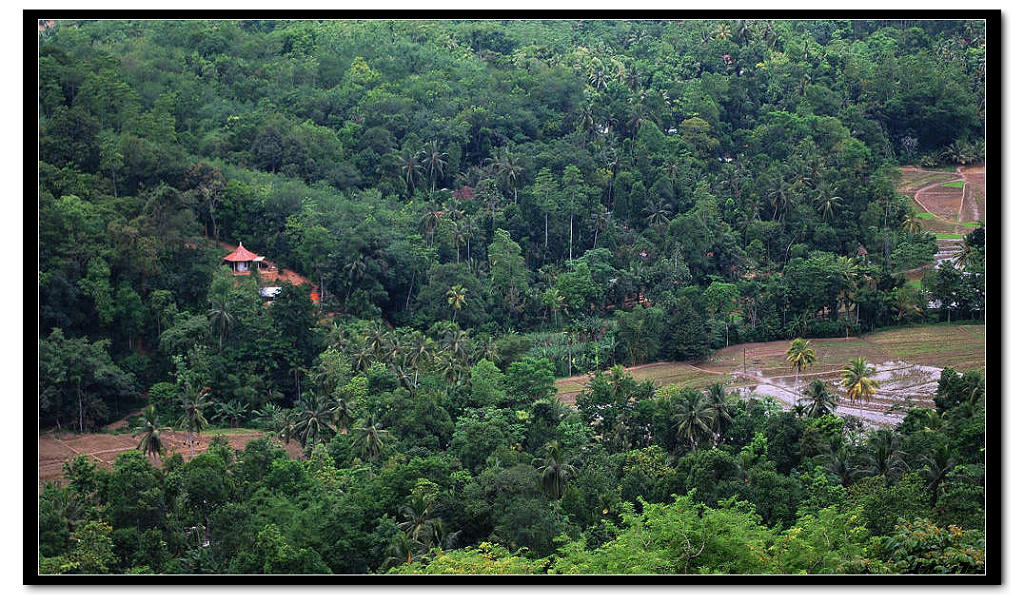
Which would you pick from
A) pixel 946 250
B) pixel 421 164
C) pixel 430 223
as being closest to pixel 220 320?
pixel 430 223

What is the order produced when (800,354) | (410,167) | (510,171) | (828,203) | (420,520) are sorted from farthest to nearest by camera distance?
(410,167) < (510,171) < (828,203) < (800,354) < (420,520)

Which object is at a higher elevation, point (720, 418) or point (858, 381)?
point (858, 381)

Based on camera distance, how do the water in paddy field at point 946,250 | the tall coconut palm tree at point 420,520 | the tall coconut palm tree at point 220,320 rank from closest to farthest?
the tall coconut palm tree at point 420,520, the tall coconut palm tree at point 220,320, the water in paddy field at point 946,250

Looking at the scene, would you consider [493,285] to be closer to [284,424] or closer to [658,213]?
[658,213]

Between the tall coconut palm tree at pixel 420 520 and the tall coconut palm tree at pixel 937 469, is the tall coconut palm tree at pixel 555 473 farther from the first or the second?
the tall coconut palm tree at pixel 937 469

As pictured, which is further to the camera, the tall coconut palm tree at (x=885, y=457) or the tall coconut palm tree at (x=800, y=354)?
the tall coconut palm tree at (x=800, y=354)

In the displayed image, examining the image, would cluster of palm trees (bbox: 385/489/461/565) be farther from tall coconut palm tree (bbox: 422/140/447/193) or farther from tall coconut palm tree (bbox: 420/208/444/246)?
tall coconut palm tree (bbox: 422/140/447/193)

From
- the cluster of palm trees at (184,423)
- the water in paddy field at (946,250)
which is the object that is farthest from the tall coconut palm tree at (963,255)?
the cluster of palm trees at (184,423)
